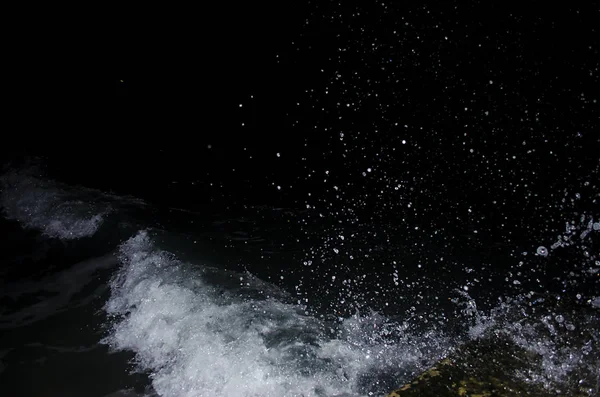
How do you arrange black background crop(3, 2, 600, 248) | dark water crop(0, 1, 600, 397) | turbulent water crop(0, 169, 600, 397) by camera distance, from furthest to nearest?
black background crop(3, 2, 600, 248)
dark water crop(0, 1, 600, 397)
turbulent water crop(0, 169, 600, 397)

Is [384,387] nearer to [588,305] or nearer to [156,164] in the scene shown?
[588,305]

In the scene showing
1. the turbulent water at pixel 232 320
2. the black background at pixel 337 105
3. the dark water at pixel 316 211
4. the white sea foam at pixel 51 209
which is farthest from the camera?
the white sea foam at pixel 51 209

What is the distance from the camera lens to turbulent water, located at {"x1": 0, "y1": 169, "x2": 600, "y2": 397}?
2.72 m

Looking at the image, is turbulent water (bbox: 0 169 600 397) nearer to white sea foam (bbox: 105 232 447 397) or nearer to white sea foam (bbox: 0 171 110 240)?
white sea foam (bbox: 105 232 447 397)

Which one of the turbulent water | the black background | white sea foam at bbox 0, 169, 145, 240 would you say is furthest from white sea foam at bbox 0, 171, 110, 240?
the black background

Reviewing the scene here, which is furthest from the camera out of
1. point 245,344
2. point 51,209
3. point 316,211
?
point 316,211

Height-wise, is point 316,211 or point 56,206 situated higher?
point 316,211

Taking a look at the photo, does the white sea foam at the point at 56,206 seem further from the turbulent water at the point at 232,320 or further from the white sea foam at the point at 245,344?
the white sea foam at the point at 245,344

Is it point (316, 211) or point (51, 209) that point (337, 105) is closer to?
point (316, 211)

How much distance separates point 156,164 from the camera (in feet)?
32.1

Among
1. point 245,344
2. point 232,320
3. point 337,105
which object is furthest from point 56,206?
point 337,105

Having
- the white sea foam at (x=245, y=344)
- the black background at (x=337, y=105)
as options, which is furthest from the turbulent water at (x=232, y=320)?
the black background at (x=337, y=105)

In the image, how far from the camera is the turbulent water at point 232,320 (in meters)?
2.72

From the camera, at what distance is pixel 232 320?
3.56m
